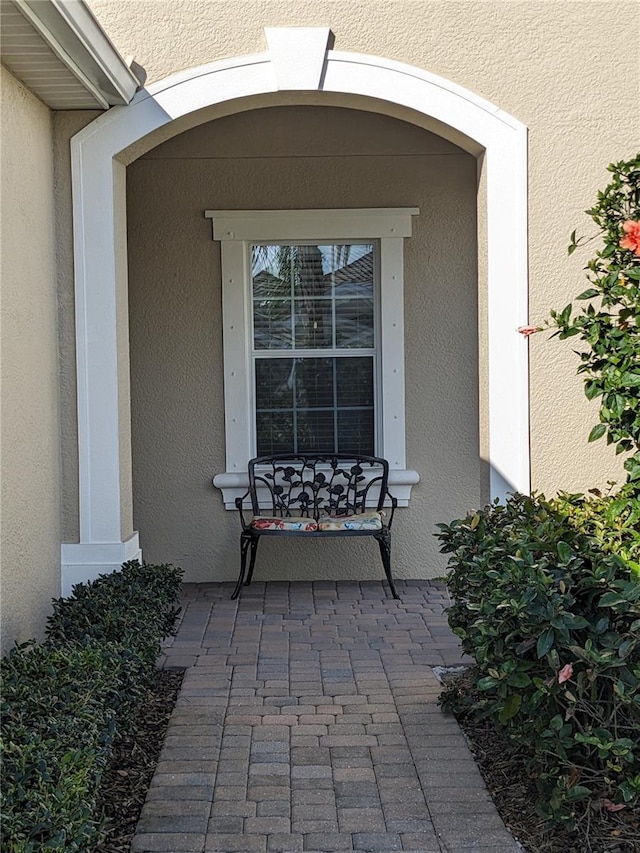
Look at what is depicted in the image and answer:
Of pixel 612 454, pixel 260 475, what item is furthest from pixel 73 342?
pixel 612 454

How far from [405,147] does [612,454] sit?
2.93 meters

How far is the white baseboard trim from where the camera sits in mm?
4980

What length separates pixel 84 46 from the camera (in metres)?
4.11

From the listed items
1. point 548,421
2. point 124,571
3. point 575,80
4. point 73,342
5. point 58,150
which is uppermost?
point 575,80

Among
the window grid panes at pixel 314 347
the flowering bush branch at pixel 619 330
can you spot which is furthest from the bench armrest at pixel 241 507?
the flowering bush branch at pixel 619 330

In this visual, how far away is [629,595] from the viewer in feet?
9.16

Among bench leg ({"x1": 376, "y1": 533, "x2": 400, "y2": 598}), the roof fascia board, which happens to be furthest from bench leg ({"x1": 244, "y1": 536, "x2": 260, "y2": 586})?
the roof fascia board

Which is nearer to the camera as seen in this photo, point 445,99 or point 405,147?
point 445,99

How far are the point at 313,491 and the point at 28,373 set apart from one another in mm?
2662

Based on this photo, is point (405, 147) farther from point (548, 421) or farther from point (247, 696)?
point (247, 696)

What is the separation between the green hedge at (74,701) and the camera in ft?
7.96

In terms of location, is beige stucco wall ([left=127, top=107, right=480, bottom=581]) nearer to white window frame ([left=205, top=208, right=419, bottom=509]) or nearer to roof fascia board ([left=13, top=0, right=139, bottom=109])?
white window frame ([left=205, top=208, right=419, bottom=509])

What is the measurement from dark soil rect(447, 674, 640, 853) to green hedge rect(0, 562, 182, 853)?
141cm

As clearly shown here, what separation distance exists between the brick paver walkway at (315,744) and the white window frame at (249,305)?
4.08 feet
